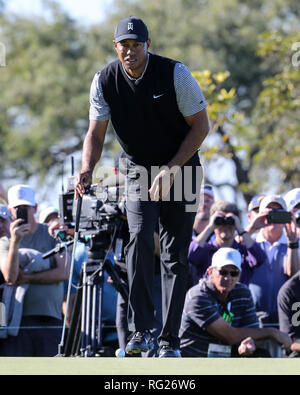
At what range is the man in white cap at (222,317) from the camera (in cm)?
801

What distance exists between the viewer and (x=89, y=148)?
6348 mm

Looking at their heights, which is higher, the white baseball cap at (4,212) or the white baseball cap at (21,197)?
the white baseball cap at (21,197)

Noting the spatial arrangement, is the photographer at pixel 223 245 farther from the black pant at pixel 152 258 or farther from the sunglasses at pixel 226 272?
the black pant at pixel 152 258

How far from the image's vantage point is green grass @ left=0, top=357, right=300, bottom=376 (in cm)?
443

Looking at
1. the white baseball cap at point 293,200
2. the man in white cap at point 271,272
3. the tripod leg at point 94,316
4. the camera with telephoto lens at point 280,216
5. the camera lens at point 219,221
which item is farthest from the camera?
the white baseball cap at point 293,200

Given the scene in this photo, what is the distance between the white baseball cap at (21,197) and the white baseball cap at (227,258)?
185 cm

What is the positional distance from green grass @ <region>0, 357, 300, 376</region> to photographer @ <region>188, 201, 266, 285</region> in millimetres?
3388

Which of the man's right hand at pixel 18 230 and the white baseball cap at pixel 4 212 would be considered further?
the white baseball cap at pixel 4 212

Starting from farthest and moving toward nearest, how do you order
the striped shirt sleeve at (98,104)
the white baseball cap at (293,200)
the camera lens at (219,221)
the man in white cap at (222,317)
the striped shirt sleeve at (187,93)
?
the white baseball cap at (293,200) → the camera lens at (219,221) → the man in white cap at (222,317) → the striped shirt sleeve at (98,104) → the striped shirt sleeve at (187,93)

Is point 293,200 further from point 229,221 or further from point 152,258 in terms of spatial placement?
point 152,258

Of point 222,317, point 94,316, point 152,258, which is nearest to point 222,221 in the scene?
point 222,317

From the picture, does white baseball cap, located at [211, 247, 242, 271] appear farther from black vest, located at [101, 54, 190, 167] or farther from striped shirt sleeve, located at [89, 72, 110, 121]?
striped shirt sleeve, located at [89, 72, 110, 121]

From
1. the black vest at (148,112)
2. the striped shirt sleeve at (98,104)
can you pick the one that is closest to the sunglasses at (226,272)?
the black vest at (148,112)
